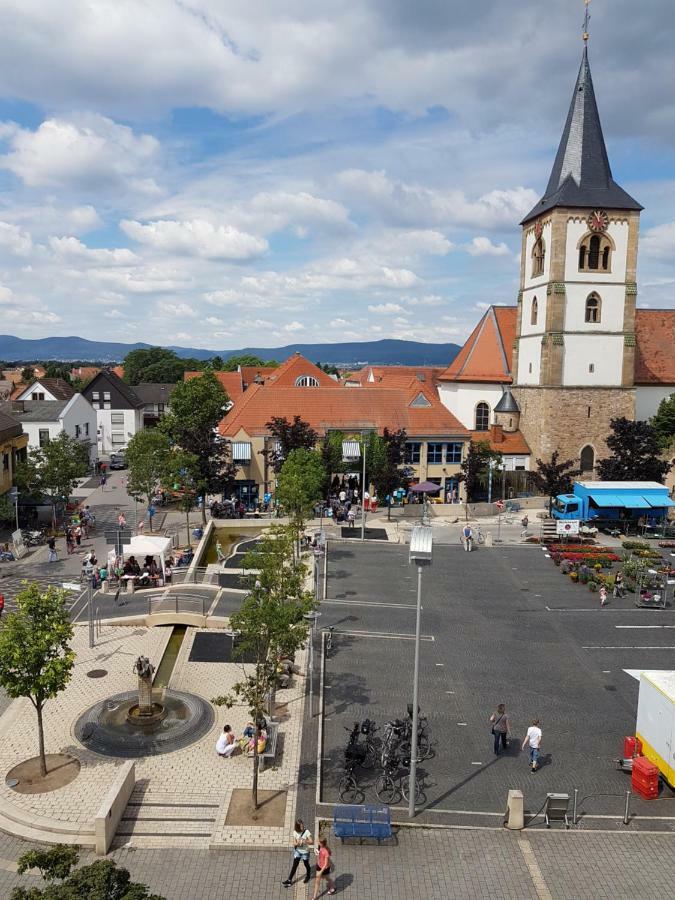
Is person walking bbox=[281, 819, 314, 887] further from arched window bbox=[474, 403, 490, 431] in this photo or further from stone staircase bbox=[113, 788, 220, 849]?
arched window bbox=[474, 403, 490, 431]

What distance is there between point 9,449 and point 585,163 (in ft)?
142

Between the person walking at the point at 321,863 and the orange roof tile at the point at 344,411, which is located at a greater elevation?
the orange roof tile at the point at 344,411

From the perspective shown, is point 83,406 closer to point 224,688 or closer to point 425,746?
point 224,688

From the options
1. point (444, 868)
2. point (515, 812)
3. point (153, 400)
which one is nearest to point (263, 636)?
point (444, 868)

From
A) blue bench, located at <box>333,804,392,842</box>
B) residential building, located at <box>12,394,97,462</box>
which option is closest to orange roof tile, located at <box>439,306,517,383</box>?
residential building, located at <box>12,394,97,462</box>

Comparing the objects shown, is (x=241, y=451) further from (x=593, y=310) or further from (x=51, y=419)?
(x=593, y=310)

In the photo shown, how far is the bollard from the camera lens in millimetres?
14148

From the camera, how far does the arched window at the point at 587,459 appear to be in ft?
168

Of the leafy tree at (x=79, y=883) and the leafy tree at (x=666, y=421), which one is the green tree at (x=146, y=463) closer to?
the leafy tree at (x=79, y=883)

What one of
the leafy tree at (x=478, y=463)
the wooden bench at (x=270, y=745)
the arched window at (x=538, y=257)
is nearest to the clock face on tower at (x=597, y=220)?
the arched window at (x=538, y=257)

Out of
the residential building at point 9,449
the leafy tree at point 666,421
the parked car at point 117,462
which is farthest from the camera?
the parked car at point 117,462

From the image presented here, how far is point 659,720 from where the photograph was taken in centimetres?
1573

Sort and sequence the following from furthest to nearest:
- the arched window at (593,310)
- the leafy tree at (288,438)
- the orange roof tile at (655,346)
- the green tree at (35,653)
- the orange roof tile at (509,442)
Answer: the orange roof tile at (655,346)
the orange roof tile at (509,442)
the arched window at (593,310)
the leafy tree at (288,438)
the green tree at (35,653)

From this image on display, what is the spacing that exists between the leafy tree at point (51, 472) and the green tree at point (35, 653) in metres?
25.5
